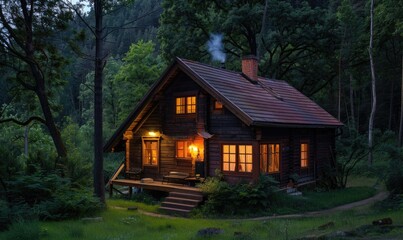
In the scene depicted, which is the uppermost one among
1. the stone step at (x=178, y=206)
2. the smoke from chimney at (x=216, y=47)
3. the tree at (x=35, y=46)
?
the smoke from chimney at (x=216, y=47)

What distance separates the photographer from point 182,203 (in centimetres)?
1669

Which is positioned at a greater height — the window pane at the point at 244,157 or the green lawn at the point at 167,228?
the window pane at the point at 244,157

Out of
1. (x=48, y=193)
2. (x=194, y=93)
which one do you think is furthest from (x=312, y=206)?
(x=48, y=193)

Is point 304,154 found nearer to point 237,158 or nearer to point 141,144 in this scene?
point 237,158

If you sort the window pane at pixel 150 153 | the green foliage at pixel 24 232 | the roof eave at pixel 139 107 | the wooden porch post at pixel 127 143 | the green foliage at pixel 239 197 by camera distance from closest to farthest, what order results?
the green foliage at pixel 24 232, the green foliage at pixel 239 197, the roof eave at pixel 139 107, the window pane at pixel 150 153, the wooden porch post at pixel 127 143

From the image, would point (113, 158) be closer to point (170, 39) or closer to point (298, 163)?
point (170, 39)

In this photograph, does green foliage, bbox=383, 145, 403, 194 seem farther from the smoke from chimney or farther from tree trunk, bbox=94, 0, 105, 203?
the smoke from chimney

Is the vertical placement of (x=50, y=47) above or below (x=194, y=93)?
above

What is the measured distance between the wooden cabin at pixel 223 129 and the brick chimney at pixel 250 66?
54mm

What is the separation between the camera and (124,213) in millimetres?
14195

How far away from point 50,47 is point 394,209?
1531 centimetres

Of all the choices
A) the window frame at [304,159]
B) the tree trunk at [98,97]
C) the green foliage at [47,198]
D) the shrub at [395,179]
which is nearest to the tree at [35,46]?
the tree trunk at [98,97]

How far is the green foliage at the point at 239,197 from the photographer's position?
51.6 feet

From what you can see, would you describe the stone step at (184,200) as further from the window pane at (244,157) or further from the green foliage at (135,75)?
the green foliage at (135,75)
